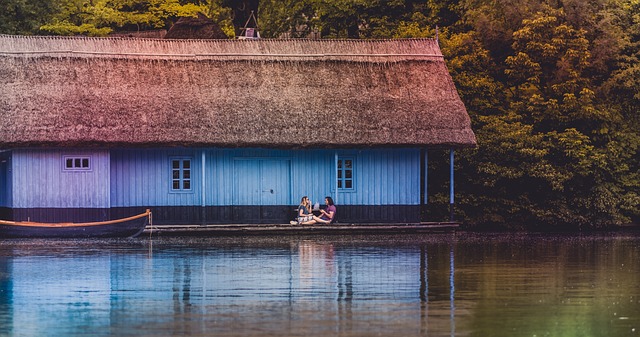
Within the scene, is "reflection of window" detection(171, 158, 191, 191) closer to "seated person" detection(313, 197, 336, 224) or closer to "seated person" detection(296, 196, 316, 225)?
"seated person" detection(296, 196, 316, 225)

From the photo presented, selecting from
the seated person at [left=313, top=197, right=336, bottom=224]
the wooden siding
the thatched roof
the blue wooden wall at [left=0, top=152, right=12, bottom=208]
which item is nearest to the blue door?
the seated person at [left=313, top=197, right=336, bottom=224]

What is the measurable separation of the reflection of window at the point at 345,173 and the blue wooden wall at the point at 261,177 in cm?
16

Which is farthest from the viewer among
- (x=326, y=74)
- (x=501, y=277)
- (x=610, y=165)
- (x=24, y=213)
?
(x=610, y=165)

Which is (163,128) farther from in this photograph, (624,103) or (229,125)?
(624,103)

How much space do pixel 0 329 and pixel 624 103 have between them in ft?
97.3

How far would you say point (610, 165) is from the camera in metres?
42.1

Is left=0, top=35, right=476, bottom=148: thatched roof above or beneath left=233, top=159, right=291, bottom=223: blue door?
above

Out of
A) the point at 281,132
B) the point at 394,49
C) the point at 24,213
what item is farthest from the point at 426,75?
the point at 24,213

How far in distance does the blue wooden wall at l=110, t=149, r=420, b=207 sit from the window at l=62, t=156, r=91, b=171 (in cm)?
84

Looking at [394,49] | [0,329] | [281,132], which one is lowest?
[0,329]

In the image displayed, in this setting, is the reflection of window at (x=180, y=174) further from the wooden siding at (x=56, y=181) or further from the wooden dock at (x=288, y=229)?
the wooden siding at (x=56, y=181)

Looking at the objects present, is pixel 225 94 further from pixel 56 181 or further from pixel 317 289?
pixel 317 289

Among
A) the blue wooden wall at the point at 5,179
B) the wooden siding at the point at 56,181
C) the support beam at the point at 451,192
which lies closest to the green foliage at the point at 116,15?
the blue wooden wall at the point at 5,179

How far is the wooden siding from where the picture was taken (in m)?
36.4
